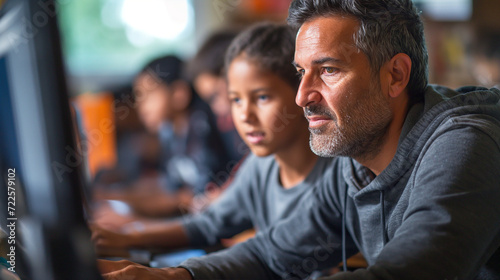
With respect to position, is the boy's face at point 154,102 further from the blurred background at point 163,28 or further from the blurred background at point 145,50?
the blurred background at point 163,28

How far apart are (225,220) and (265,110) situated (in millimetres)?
344

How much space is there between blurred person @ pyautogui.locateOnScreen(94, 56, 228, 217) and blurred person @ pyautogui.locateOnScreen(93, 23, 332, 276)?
0.70 m

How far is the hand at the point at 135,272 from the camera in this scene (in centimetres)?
59

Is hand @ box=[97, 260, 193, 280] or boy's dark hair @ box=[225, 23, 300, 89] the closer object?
hand @ box=[97, 260, 193, 280]

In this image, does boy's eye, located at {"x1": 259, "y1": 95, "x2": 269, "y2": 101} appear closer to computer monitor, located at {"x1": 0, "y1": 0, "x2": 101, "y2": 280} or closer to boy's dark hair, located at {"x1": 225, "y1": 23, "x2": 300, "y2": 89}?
boy's dark hair, located at {"x1": 225, "y1": 23, "x2": 300, "y2": 89}

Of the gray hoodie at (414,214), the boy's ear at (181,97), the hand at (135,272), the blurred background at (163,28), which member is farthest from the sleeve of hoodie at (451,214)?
the blurred background at (163,28)

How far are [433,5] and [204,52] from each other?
186cm

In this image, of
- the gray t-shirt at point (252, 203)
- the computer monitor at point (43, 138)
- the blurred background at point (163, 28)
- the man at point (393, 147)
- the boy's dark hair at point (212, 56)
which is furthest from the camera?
the blurred background at point (163, 28)

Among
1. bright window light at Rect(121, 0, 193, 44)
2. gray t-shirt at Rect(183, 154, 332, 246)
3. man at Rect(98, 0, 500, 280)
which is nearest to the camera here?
man at Rect(98, 0, 500, 280)

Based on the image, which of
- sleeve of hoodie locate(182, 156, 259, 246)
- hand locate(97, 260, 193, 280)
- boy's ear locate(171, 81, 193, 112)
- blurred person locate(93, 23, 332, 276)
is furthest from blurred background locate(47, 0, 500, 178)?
hand locate(97, 260, 193, 280)

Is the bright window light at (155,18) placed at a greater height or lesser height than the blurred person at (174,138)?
greater

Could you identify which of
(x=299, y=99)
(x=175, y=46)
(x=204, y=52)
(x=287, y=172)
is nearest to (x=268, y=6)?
(x=175, y=46)

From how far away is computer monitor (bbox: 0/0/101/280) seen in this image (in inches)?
15.2

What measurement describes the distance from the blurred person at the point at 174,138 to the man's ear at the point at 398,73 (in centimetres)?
112
